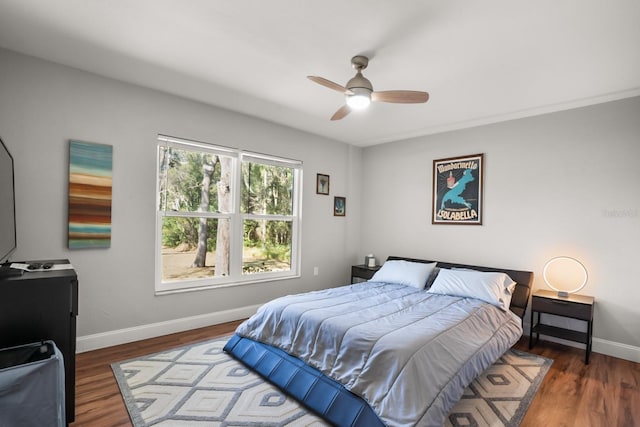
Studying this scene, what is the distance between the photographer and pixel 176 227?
12.1ft

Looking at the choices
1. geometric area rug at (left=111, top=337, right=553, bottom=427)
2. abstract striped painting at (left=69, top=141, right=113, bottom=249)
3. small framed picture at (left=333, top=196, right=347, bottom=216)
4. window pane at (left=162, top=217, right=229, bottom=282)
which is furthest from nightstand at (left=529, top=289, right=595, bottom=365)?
abstract striped painting at (left=69, top=141, right=113, bottom=249)

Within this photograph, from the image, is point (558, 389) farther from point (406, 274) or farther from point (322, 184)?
point (322, 184)

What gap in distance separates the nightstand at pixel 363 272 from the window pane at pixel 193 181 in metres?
2.14

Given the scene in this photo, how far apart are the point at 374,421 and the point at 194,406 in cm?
119

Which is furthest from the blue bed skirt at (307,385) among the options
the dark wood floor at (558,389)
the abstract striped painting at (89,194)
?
the abstract striped painting at (89,194)

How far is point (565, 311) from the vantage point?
3199mm

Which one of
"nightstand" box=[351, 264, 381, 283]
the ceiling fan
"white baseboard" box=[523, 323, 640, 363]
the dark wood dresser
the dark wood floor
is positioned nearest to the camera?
the dark wood dresser

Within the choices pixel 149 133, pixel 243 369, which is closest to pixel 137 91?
pixel 149 133

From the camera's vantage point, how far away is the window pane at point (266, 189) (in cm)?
422

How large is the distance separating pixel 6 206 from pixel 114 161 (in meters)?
1.14

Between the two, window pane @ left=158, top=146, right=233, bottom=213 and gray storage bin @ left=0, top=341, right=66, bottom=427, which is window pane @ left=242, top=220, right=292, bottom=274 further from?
gray storage bin @ left=0, top=341, right=66, bottom=427

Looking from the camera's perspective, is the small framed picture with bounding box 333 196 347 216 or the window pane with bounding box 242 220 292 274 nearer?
the window pane with bounding box 242 220 292 274

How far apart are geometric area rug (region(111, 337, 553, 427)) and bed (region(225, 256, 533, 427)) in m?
0.14

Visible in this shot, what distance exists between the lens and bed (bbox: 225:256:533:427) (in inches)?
75.7
